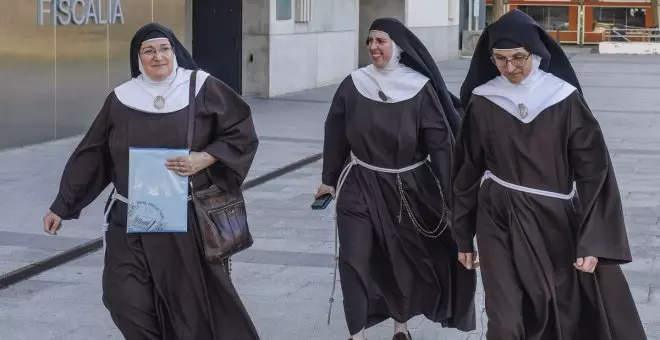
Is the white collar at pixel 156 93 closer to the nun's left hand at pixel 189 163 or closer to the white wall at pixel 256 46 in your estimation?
the nun's left hand at pixel 189 163

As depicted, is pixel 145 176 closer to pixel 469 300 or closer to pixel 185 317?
pixel 185 317

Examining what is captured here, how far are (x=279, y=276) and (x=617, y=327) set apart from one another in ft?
11.4

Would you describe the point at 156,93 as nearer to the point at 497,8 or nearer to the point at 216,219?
the point at 216,219

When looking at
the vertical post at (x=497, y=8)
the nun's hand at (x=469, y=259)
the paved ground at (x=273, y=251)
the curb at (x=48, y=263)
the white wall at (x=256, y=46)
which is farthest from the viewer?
the vertical post at (x=497, y=8)

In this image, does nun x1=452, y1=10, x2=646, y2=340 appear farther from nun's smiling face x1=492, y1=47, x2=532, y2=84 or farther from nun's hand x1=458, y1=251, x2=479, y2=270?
nun's hand x1=458, y1=251, x2=479, y2=270

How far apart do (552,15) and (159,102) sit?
51028mm

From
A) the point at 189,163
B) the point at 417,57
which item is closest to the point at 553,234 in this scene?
the point at 189,163

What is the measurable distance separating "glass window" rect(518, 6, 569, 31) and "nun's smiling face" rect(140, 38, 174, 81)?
50.1 metres

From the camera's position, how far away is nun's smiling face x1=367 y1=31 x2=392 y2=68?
6.10m

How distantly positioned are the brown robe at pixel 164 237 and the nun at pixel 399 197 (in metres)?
1.14

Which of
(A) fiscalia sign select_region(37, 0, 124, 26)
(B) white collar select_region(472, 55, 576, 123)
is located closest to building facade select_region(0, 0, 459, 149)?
(A) fiscalia sign select_region(37, 0, 124, 26)

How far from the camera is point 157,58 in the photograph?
4.89 metres

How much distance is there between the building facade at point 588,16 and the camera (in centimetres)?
5369

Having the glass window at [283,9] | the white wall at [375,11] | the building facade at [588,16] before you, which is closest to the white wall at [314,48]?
the glass window at [283,9]
